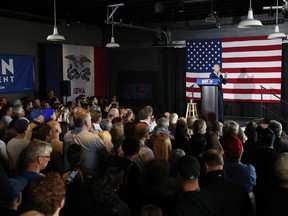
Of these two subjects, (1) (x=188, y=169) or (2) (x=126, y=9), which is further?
(2) (x=126, y=9)

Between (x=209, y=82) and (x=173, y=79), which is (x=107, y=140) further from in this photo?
(x=173, y=79)

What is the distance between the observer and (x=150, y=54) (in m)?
13.6

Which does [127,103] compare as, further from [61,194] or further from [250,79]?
[61,194]

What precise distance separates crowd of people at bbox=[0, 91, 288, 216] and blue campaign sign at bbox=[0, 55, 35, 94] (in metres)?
6.21

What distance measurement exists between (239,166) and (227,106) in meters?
8.97

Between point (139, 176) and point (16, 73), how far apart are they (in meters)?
8.79

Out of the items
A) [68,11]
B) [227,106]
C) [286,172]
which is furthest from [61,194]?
[227,106]

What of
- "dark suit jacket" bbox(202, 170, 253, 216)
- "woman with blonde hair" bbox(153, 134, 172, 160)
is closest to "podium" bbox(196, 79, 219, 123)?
"woman with blonde hair" bbox(153, 134, 172, 160)

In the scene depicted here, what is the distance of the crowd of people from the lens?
2.10 m

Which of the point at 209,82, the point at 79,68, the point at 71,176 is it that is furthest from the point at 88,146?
the point at 79,68

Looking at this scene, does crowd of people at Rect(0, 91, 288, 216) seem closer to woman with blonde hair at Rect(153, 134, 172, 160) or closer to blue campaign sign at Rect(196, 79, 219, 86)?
woman with blonde hair at Rect(153, 134, 172, 160)

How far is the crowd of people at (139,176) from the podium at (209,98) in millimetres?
5180

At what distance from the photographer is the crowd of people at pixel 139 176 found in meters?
2.10

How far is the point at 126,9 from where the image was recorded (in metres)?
10.6
